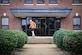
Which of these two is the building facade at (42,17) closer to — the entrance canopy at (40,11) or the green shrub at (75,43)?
the entrance canopy at (40,11)

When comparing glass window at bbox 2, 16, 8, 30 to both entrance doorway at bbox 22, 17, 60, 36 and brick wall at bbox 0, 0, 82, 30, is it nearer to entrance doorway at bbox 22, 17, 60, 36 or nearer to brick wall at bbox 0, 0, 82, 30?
brick wall at bbox 0, 0, 82, 30

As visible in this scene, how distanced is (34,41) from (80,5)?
13.9m

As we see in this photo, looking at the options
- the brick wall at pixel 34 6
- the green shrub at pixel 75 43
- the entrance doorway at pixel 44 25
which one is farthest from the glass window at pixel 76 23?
the green shrub at pixel 75 43

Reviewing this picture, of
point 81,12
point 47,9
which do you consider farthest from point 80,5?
point 47,9

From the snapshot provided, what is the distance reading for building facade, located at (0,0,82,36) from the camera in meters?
39.3

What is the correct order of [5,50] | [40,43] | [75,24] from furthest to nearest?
1. [75,24]
2. [40,43]
3. [5,50]

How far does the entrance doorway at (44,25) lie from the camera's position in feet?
130

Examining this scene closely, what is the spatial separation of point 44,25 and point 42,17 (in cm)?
126

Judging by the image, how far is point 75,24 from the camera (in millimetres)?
39594

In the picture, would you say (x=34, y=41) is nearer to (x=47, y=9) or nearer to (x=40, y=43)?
(x=40, y=43)

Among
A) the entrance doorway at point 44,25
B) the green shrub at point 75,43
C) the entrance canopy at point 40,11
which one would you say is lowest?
the entrance doorway at point 44,25

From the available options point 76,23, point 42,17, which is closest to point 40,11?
point 42,17

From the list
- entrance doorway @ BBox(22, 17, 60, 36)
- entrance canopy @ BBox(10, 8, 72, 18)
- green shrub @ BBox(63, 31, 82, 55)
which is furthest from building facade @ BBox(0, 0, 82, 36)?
green shrub @ BBox(63, 31, 82, 55)

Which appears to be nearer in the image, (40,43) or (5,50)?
(5,50)
